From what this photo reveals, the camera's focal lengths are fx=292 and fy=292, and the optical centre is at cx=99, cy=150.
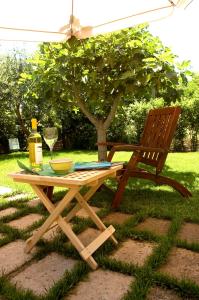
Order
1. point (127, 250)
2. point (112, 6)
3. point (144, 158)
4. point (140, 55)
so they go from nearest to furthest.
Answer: point (127, 250), point (112, 6), point (144, 158), point (140, 55)

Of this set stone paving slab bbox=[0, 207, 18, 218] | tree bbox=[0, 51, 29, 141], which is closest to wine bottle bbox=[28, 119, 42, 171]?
stone paving slab bbox=[0, 207, 18, 218]

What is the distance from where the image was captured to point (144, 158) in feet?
14.1

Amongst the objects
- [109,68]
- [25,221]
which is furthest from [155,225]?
[109,68]

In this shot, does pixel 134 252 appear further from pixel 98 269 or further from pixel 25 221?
pixel 25 221

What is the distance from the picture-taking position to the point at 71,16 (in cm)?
359

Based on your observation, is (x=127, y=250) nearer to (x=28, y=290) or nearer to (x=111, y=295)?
(x=111, y=295)

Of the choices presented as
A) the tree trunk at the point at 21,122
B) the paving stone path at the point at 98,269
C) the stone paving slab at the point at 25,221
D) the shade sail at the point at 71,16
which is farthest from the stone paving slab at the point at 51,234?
the tree trunk at the point at 21,122

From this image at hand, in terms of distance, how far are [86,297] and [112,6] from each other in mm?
3044

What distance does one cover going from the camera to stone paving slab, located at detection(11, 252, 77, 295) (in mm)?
2029

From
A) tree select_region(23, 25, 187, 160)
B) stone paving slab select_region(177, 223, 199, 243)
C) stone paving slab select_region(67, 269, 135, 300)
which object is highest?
tree select_region(23, 25, 187, 160)

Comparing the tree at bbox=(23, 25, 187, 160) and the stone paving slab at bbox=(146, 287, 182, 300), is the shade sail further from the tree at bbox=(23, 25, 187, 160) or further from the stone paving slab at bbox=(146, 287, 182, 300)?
the stone paving slab at bbox=(146, 287, 182, 300)

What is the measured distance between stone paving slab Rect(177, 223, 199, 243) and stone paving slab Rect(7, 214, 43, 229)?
1573 mm

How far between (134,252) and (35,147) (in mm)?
1214

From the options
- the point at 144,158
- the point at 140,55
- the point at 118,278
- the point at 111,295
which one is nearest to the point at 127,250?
the point at 118,278
